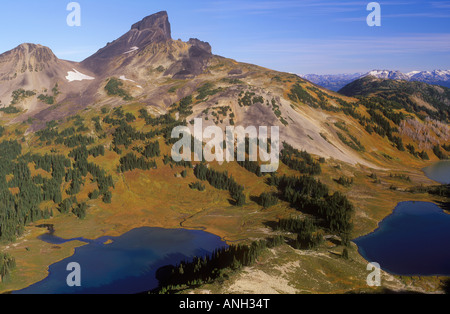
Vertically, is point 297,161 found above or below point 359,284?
above

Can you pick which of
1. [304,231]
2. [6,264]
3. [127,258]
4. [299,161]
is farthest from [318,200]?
[6,264]

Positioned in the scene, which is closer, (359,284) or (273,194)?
(359,284)

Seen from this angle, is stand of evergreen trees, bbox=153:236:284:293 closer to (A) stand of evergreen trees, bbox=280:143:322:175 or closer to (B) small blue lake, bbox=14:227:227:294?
(B) small blue lake, bbox=14:227:227:294

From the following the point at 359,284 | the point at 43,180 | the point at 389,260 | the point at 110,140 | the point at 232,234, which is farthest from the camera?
the point at 110,140

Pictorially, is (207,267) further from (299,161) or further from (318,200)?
(299,161)

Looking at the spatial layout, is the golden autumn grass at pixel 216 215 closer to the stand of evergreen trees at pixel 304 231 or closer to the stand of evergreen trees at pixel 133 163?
the stand of evergreen trees at pixel 133 163
